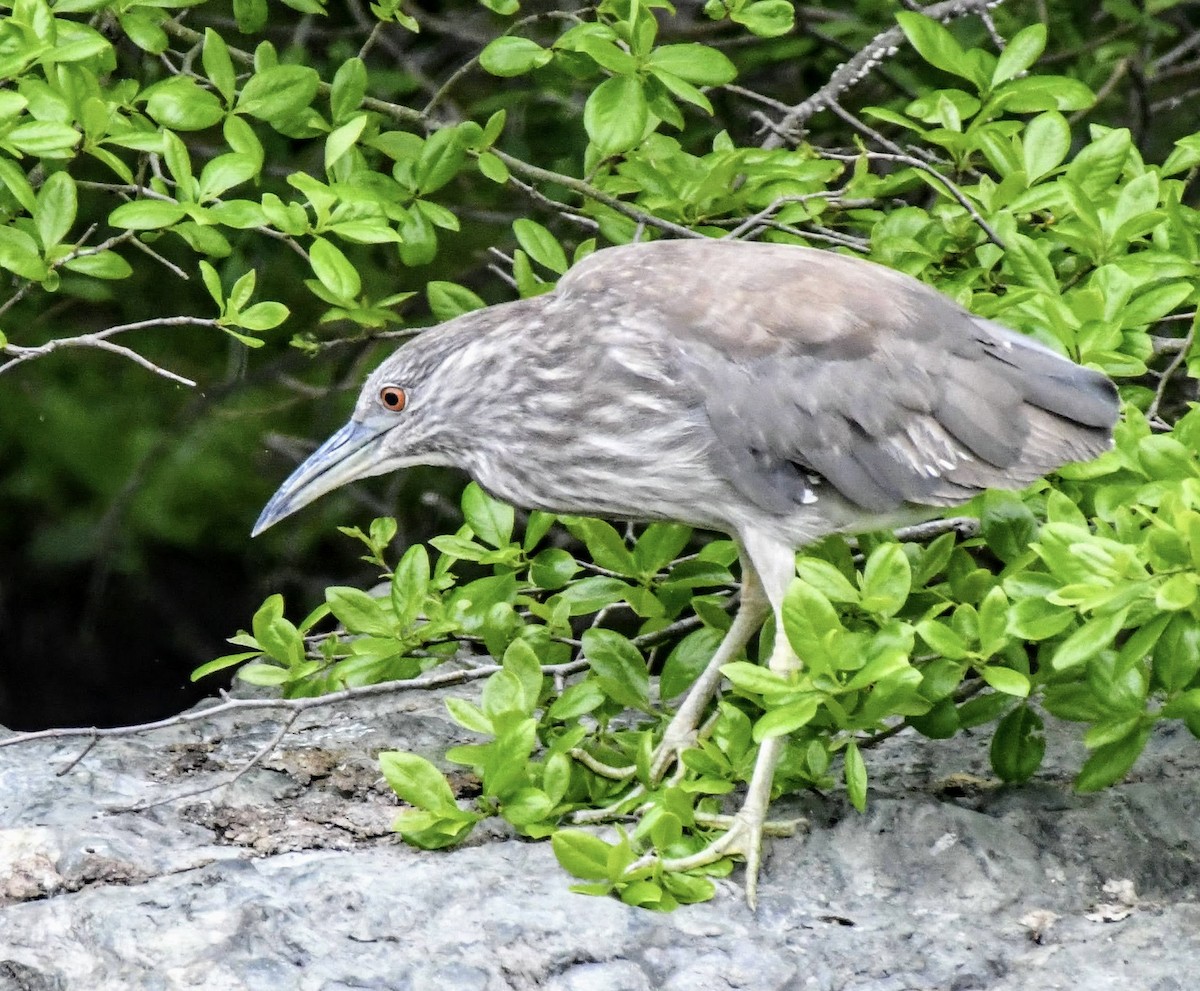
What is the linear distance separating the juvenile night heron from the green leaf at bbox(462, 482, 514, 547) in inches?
5.2

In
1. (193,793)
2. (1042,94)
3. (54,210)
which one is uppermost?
(1042,94)

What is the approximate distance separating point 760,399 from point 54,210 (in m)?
1.37

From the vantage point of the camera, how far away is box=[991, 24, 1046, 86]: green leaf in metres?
3.54

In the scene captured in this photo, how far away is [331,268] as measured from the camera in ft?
10.5

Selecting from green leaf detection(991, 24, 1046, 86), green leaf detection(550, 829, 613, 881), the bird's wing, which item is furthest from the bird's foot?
green leaf detection(991, 24, 1046, 86)

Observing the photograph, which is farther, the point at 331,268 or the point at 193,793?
the point at 331,268

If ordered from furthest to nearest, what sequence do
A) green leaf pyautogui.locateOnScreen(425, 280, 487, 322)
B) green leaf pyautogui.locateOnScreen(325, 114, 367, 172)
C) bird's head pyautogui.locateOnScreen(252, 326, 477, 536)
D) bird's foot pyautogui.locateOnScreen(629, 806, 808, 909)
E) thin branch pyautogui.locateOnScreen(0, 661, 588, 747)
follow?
green leaf pyautogui.locateOnScreen(425, 280, 487, 322) < green leaf pyautogui.locateOnScreen(325, 114, 367, 172) < bird's head pyautogui.locateOnScreen(252, 326, 477, 536) < thin branch pyautogui.locateOnScreen(0, 661, 588, 747) < bird's foot pyautogui.locateOnScreen(629, 806, 808, 909)

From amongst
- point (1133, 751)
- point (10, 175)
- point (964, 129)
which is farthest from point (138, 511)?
point (1133, 751)

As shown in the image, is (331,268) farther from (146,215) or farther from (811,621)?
(811,621)

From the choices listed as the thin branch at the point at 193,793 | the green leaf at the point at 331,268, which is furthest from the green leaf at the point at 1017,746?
the green leaf at the point at 331,268

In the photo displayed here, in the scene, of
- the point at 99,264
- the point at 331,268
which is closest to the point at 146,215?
the point at 99,264

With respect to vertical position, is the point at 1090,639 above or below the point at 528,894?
above

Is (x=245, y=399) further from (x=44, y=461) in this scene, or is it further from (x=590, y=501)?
(x=590, y=501)

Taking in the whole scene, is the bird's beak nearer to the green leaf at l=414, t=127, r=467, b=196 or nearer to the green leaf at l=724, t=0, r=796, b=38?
the green leaf at l=414, t=127, r=467, b=196
